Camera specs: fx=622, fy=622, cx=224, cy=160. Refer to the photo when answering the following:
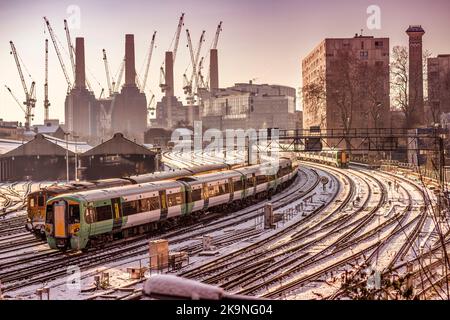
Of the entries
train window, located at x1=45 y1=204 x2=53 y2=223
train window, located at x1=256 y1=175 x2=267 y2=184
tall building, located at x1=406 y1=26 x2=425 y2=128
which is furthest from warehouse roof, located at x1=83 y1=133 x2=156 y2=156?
train window, located at x1=45 y1=204 x2=53 y2=223

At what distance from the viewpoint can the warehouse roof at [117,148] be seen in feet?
152

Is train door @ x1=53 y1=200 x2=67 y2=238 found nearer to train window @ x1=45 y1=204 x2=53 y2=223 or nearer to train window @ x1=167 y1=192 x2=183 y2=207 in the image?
train window @ x1=45 y1=204 x2=53 y2=223

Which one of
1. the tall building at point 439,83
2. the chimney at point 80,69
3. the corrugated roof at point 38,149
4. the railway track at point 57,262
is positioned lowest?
the railway track at point 57,262

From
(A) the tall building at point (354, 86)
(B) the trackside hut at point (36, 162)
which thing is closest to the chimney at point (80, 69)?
(A) the tall building at point (354, 86)

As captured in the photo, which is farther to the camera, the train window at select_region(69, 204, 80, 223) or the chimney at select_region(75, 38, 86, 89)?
the chimney at select_region(75, 38, 86, 89)

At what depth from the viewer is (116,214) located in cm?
2058

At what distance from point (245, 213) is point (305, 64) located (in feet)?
214

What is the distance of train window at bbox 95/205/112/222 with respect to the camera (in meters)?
19.8

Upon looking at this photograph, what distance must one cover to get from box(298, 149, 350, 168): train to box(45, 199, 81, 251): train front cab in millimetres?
29974

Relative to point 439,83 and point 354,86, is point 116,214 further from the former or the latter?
point 354,86

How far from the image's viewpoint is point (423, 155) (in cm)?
4447

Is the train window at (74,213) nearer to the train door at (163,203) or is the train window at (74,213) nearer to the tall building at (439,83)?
the train door at (163,203)

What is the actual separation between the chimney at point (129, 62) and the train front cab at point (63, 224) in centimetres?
9844
